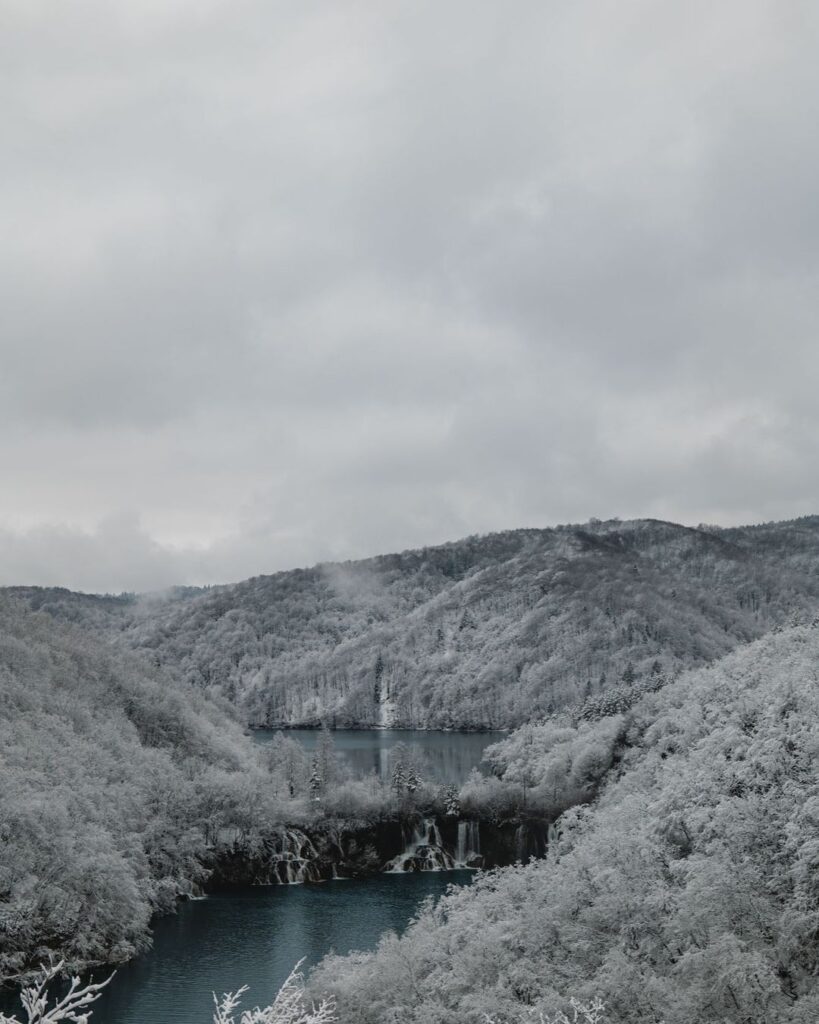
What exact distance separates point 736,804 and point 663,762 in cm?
2128

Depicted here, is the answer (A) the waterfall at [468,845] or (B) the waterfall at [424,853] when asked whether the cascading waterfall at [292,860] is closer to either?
(B) the waterfall at [424,853]

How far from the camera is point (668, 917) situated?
4331 centimetres

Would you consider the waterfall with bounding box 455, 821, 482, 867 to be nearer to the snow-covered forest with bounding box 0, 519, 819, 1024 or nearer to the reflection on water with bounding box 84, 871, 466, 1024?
the snow-covered forest with bounding box 0, 519, 819, 1024

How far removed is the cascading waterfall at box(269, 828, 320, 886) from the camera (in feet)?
305

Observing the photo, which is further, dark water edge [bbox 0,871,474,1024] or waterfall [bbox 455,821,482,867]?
waterfall [bbox 455,821,482,867]

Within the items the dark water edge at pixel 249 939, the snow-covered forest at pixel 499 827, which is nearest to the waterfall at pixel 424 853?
the snow-covered forest at pixel 499 827

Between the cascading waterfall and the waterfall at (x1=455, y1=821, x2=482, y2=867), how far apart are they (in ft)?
57.7

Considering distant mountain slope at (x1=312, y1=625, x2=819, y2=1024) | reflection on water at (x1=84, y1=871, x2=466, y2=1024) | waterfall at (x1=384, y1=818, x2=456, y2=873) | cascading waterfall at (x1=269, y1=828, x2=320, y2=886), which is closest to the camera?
distant mountain slope at (x1=312, y1=625, x2=819, y2=1024)

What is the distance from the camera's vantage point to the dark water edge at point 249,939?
194 feet

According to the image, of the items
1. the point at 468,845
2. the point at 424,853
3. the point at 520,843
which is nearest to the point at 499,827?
the point at 520,843

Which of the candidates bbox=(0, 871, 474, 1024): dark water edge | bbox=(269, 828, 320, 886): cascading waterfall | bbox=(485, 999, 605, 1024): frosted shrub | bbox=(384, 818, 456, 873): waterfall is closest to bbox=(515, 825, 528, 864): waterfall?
bbox=(0, 871, 474, 1024): dark water edge

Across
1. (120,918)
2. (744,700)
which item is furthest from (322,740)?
(744,700)

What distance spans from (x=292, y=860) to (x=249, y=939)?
22315 mm

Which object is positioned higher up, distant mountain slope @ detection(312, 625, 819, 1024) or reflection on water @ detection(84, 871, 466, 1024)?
distant mountain slope @ detection(312, 625, 819, 1024)
